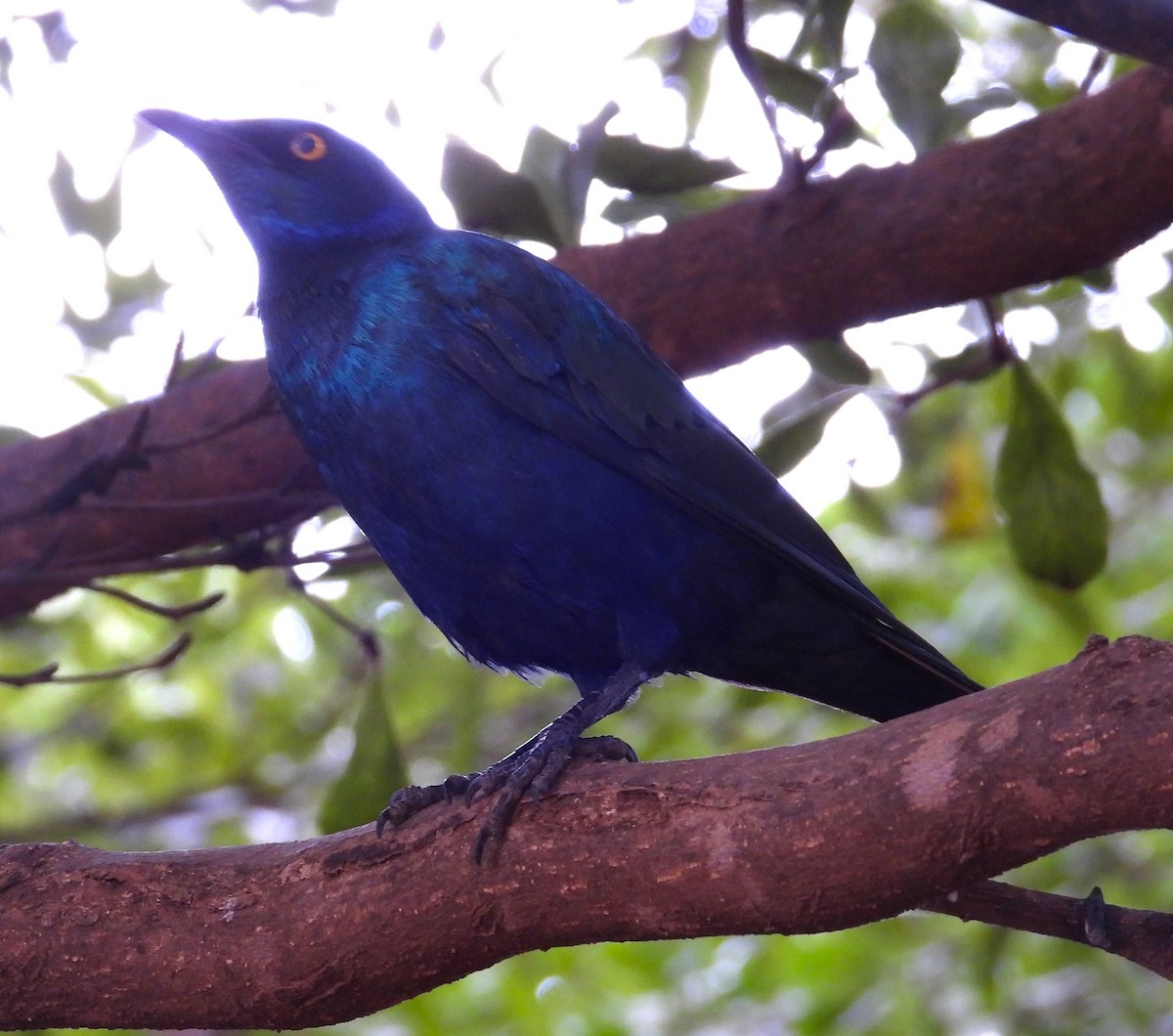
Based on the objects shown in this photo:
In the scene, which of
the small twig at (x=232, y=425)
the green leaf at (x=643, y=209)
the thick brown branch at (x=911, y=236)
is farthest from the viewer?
the green leaf at (x=643, y=209)

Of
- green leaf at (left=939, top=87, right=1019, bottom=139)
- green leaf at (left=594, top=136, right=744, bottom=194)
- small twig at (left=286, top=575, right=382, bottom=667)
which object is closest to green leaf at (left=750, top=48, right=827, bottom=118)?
green leaf at (left=594, top=136, right=744, bottom=194)

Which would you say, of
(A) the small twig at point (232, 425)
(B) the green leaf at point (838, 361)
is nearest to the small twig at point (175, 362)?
(A) the small twig at point (232, 425)

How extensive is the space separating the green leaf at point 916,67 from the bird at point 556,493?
1099mm

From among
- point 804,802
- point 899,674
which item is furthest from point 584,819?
point 899,674

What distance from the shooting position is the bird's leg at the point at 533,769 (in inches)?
92.7

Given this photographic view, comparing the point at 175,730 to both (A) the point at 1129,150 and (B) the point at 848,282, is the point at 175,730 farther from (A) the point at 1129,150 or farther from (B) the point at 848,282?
(A) the point at 1129,150

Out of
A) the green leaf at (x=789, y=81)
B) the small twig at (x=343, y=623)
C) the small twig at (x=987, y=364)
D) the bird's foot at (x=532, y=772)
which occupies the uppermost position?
the green leaf at (x=789, y=81)

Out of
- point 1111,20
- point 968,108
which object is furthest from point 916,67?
point 1111,20

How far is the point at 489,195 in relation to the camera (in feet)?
12.8

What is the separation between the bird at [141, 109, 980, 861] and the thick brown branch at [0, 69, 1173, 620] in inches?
19.5

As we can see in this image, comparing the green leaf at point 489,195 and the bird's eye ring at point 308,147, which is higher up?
the bird's eye ring at point 308,147

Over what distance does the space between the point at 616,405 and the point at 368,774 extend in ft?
4.01

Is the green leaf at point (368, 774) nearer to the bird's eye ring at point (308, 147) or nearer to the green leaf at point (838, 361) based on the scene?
the bird's eye ring at point (308, 147)

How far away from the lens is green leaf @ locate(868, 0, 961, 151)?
3744mm
